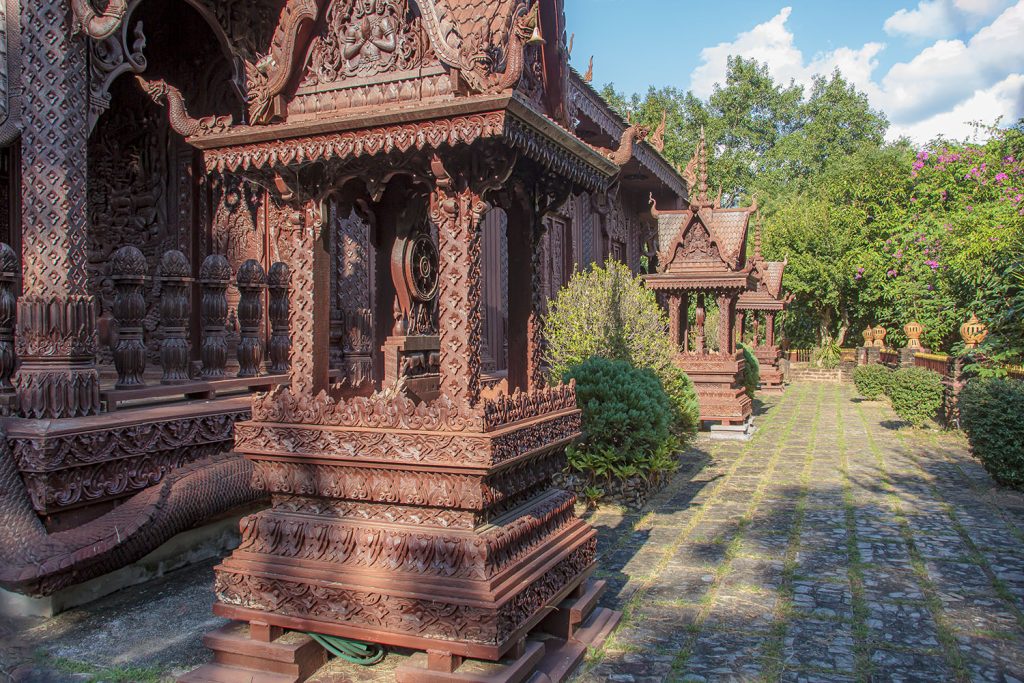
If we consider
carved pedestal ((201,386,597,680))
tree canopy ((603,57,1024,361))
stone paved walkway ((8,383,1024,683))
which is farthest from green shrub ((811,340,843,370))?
carved pedestal ((201,386,597,680))

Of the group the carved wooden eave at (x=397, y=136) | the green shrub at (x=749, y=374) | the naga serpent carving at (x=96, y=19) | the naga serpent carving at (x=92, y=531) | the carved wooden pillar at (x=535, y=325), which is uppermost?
the naga serpent carving at (x=96, y=19)

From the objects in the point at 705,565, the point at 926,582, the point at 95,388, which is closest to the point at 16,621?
the point at 95,388

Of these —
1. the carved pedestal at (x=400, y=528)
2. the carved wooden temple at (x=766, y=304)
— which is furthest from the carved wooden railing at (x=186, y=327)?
the carved wooden temple at (x=766, y=304)

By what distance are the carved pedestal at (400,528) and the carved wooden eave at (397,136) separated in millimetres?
1282

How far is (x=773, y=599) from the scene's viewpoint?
5.20m

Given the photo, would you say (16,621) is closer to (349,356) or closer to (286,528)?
(286,528)

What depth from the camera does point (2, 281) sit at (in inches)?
201

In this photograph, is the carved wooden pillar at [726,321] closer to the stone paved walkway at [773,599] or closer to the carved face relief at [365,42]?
the stone paved walkway at [773,599]

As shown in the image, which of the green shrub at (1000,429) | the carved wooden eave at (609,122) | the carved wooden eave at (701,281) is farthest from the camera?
the carved wooden eave at (701,281)

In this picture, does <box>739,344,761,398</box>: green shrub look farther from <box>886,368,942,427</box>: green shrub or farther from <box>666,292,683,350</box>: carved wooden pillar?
<box>886,368,942,427</box>: green shrub

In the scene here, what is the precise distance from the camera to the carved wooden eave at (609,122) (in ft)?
39.9

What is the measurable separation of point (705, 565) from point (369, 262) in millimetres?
5350

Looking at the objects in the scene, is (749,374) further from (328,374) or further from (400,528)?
(400,528)

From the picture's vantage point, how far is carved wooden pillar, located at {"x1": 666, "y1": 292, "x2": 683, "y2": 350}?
14648 millimetres
